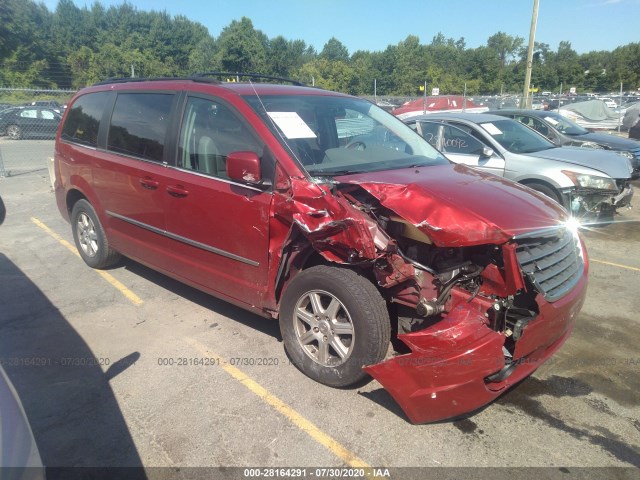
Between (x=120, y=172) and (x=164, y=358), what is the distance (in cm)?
186

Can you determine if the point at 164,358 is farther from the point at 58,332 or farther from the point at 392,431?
the point at 392,431

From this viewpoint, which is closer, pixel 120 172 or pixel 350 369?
pixel 350 369

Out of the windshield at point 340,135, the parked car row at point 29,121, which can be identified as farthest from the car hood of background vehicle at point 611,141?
the parked car row at point 29,121

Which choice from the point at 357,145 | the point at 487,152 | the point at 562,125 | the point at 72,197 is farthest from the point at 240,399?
the point at 562,125

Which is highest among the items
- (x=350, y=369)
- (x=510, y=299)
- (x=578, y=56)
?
(x=578, y=56)

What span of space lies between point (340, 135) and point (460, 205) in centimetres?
151

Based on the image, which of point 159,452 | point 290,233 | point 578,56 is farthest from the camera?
point 578,56

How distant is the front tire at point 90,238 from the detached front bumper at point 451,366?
357 cm

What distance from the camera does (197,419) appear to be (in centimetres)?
296

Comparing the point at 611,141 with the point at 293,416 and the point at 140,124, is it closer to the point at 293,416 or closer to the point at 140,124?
the point at 140,124

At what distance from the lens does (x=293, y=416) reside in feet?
9.78

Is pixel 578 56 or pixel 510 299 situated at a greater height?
pixel 578 56

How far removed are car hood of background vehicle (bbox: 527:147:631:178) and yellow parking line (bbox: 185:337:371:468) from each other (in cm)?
567

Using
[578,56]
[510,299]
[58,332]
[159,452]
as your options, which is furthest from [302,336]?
[578,56]
